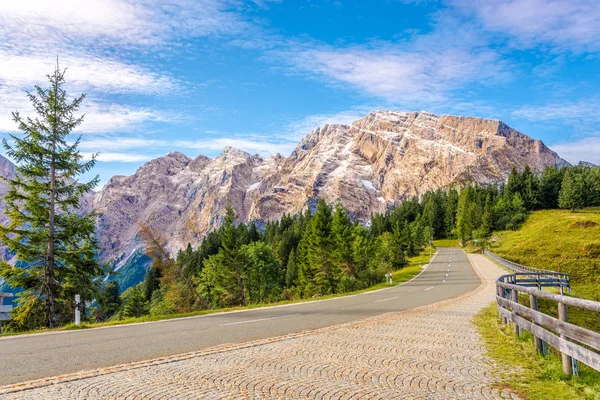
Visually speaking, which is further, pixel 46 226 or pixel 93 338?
pixel 46 226

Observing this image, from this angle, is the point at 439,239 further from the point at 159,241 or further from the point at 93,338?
the point at 93,338

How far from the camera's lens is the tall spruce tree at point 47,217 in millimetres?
18703

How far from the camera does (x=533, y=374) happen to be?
257 inches

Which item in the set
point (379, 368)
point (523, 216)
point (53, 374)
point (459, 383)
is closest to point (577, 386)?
point (459, 383)

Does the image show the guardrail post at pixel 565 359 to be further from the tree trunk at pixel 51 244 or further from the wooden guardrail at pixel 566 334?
the tree trunk at pixel 51 244

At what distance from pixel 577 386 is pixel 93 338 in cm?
1032

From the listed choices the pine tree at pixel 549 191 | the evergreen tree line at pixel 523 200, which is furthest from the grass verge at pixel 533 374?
the pine tree at pixel 549 191

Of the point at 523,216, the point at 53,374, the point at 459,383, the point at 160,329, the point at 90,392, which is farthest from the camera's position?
the point at 523,216

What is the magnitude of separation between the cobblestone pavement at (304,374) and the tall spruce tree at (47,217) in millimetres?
14588

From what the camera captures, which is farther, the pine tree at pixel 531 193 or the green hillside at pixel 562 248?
the pine tree at pixel 531 193

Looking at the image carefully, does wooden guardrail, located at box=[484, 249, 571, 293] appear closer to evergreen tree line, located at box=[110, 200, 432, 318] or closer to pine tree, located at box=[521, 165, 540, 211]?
evergreen tree line, located at box=[110, 200, 432, 318]

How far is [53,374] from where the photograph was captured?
660 centimetres

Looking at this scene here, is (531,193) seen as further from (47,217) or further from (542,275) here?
(47,217)

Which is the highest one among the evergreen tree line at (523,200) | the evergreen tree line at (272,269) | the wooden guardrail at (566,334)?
the evergreen tree line at (523,200)
